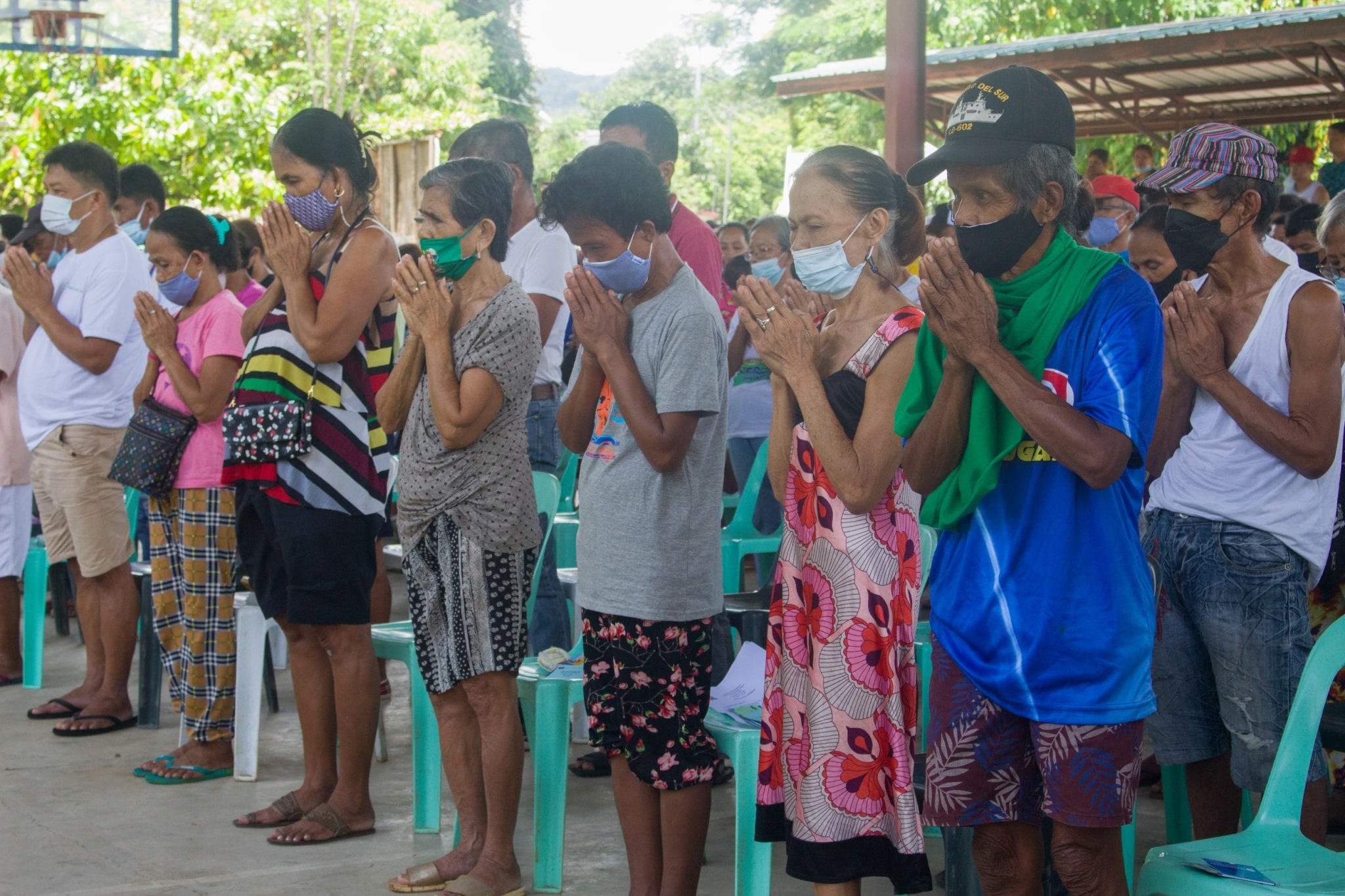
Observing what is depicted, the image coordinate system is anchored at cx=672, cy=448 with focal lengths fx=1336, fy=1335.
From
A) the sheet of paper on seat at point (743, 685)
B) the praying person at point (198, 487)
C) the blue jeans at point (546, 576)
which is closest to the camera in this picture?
the sheet of paper on seat at point (743, 685)

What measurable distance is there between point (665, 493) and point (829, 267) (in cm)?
69

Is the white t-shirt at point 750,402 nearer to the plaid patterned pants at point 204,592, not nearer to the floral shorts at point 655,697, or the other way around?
the plaid patterned pants at point 204,592

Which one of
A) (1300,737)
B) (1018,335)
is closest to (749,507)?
(1300,737)

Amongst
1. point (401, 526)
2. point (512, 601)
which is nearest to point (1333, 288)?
point (512, 601)

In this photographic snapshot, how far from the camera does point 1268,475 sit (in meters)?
2.91

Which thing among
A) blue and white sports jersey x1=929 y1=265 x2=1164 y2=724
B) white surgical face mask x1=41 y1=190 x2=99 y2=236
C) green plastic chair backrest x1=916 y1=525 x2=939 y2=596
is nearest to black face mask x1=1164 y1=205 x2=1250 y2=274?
blue and white sports jersey x1=929 y1=265 x2=1164 y2=724

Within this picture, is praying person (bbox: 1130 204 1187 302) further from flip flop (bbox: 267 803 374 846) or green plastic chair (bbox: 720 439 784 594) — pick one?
flip flop (bbox: 267 803 374 846)

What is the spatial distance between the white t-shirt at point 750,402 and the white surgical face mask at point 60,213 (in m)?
2.87

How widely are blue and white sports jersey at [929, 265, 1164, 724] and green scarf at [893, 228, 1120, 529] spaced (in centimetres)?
3

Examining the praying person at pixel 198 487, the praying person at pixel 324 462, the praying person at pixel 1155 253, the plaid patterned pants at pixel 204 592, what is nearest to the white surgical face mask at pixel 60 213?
the praying person at pixel 198 487

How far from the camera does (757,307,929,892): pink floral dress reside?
8.59 feet

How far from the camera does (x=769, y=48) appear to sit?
42750mm

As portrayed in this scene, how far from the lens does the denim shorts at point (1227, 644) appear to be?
2.83 m

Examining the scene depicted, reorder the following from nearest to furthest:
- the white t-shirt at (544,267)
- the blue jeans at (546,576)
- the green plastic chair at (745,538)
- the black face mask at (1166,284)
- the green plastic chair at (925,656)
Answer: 1. the green plastic chair at (925,656)
2. the black face mask at (1166,284)
3. the blue jeans at (546,576)
4. the white t-shirt at (544,267)
5. the green plastic chair at (745,538)
